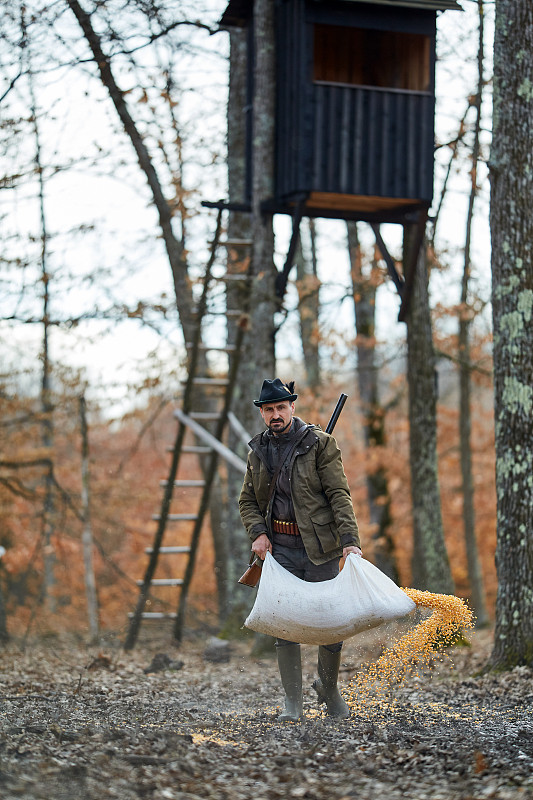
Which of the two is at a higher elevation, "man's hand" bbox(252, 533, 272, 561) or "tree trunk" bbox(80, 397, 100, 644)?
"man's hand" bbox(252, 533, 272, 561)

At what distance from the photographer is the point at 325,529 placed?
6.26 meters

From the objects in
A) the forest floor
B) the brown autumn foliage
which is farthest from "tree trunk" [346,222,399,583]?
the forest floor

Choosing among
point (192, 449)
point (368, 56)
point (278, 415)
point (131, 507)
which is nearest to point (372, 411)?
point (131, 507)

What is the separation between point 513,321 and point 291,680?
3717mm

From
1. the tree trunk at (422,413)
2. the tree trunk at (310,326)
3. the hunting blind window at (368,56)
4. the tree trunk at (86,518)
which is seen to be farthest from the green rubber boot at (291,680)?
the tree trunk at (310,326)

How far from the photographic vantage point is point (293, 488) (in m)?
6.27

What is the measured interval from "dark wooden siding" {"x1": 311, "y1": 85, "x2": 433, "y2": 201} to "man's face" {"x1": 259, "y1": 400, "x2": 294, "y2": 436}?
485cm

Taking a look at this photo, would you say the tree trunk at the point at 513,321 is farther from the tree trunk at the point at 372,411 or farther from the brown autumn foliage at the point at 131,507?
the brown autumn foliage at the point at 131,507

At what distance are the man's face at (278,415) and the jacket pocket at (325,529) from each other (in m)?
0.62

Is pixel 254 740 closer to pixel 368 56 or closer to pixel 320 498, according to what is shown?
pixel 320 498

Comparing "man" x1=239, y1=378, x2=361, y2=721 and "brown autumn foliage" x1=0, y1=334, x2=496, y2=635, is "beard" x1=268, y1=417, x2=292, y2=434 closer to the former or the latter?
"man" x1=239, y1=378, x2=361, y2=721

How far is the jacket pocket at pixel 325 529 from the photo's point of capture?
20.4 ft

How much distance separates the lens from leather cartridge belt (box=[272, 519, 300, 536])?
6355 millimetres

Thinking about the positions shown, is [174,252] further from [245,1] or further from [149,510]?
[149,510]
